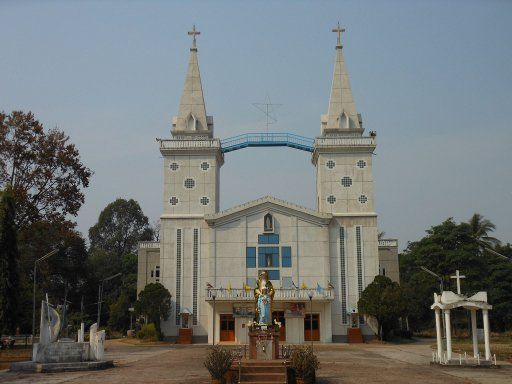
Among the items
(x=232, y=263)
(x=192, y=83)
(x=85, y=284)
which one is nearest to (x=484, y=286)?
(x=232, y=263)

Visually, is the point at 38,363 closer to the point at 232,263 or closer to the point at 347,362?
the point at 347,362

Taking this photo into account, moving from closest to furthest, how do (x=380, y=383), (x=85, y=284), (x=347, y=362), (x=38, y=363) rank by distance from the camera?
(x=380, y=383) < (x=38, y=363) < (x=347, y=362) < (x=85, y=284)

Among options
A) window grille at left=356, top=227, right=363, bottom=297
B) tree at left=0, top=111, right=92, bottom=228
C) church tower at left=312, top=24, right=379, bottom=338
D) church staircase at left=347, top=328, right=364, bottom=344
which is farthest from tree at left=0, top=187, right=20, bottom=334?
window grille at left=356, top=227, right=363, bottom=297

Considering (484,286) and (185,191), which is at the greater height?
(185,191)

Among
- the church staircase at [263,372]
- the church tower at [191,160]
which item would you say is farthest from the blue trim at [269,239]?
the church staircase at [263,372]

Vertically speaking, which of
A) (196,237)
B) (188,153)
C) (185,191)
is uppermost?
(188,153)

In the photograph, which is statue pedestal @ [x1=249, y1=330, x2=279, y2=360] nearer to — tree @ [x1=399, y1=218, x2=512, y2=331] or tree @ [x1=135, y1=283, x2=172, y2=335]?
tree @ [x1=135, y1=283, x2=172, y2=335]

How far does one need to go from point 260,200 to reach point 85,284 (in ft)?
116

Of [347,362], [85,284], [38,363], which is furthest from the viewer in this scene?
[85,284]

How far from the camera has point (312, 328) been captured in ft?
154

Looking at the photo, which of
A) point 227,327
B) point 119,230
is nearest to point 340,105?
point 227,327

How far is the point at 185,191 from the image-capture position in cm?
5056

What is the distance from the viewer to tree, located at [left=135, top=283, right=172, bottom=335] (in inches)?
1805

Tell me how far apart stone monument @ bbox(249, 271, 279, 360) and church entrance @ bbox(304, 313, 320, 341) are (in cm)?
2576
